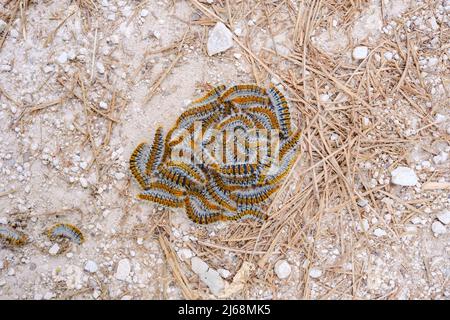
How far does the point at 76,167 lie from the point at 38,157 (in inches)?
12.5

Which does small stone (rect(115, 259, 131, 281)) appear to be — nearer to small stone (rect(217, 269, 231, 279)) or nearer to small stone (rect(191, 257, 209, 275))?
small stone (rect(191, 257, 209, 275))

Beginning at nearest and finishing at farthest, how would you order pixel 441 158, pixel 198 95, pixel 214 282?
pixel 214 282 < pixel 441 158 < pixel 198 95

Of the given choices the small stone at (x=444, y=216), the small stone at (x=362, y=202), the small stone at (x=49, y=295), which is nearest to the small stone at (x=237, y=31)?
the small stone at (x=362, y=202)

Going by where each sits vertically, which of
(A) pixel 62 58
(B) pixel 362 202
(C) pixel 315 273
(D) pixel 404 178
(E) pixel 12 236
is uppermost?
(A) pixel 62 58

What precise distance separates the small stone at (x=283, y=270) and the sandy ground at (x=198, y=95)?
14mm

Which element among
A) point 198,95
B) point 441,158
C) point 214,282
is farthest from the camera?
point 198,95

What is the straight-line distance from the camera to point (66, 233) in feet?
11.6

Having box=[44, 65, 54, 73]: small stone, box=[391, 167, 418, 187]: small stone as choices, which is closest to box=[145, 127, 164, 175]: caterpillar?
box=[44, 65, 54, 73]: small stone

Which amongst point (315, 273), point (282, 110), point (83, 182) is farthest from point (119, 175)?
point (315, 273)

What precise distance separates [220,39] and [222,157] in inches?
37.1

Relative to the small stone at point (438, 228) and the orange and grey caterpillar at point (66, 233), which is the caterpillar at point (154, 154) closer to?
the orange and grey caterpillar at point (66, 233)

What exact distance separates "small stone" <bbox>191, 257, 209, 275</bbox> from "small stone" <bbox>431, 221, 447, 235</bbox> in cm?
176

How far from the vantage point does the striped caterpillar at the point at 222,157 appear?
3.49m

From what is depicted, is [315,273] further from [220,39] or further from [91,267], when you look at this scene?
[220,39]
